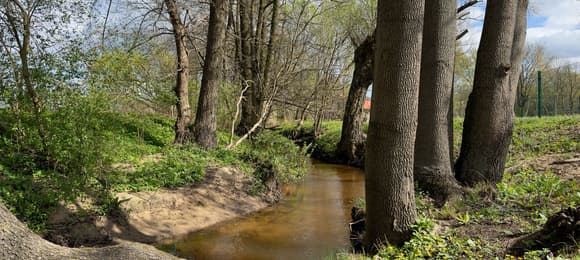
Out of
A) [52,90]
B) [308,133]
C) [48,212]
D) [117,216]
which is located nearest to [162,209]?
[117,216]

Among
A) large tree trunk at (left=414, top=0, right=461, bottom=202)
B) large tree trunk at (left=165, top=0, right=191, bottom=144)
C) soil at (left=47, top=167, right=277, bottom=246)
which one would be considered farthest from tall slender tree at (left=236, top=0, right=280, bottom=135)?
large tree trunk at (left=414, top=0, right=461, bottom=202)

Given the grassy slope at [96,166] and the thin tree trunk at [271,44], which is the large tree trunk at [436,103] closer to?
the grassy slope at [96,166]

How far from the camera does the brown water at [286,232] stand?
6.88 metres

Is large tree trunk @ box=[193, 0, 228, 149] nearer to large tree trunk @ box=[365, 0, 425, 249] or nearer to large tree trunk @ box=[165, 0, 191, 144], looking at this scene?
large tree trunk @ box=[165, 0, 191, 144]

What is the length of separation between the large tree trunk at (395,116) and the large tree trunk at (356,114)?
9446 mm

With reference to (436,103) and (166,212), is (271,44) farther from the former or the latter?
(436,103)

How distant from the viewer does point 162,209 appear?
8172 millimetres

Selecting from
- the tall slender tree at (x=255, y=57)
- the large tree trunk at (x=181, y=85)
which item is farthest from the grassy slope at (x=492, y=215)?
the tall slender tree at (x=255, y=57)

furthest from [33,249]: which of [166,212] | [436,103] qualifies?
[436,103]

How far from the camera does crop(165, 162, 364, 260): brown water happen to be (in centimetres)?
688

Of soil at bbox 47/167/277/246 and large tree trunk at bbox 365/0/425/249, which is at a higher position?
large tree trunk at bbox 365/0/425/249

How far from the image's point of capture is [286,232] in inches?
320

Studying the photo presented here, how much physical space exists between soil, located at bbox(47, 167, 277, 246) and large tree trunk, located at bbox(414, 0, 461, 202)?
450 cm

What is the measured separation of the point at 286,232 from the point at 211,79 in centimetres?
597
